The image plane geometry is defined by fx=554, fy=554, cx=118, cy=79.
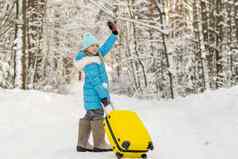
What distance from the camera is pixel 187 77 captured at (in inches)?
1124

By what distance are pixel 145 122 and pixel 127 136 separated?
13.1 feet

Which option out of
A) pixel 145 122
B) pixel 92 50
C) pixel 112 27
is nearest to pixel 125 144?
pixel 92 50

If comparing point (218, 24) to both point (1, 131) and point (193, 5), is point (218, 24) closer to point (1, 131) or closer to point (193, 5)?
point (193, 5)

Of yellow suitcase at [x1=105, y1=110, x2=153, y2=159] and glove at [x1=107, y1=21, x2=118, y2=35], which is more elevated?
glove at [x1=107, y1=21, x2=118, y2=35]

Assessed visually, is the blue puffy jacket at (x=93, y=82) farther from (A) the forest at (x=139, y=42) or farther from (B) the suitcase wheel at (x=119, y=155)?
(A) the forest at (x=139, y=42)

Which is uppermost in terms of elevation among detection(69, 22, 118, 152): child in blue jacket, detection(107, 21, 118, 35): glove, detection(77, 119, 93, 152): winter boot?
detection(107, 21, 118, 35): glove

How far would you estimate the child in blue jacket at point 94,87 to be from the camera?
25.0 ft

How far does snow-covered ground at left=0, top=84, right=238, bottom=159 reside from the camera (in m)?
7.72

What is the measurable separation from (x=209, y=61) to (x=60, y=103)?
14.3m

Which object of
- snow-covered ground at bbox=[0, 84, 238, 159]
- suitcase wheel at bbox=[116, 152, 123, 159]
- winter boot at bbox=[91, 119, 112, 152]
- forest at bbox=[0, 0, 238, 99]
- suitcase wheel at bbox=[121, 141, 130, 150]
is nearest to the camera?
suitcase wheel at bbox=[121, 141, 130, 150]

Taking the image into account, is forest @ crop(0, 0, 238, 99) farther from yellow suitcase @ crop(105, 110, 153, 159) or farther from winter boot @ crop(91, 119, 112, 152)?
yellow suitcase @ crop(105, 110, 153, 159)

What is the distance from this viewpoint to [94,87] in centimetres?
760

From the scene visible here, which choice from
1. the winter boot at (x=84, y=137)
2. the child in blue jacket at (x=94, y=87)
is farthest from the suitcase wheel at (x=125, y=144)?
the winter boot at (x=84, y=137)

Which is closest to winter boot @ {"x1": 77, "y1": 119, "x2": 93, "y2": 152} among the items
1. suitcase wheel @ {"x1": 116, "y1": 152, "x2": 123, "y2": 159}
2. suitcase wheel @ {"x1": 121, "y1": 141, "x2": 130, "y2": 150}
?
suitcase wheel @ {"x1": 116, "y1": 152, "x2": 123, "y2": 159}
